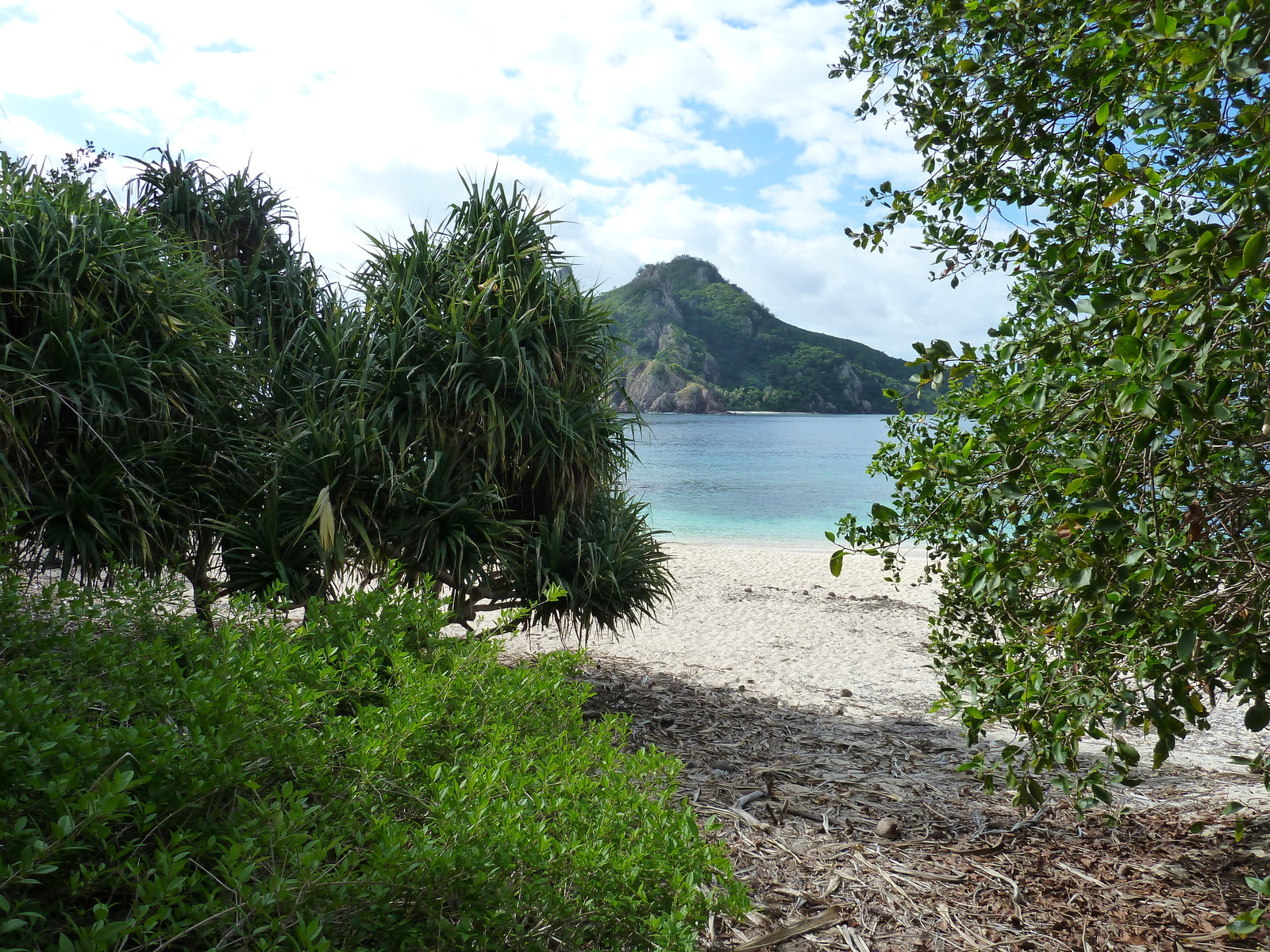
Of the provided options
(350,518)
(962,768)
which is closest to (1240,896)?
(962,768)

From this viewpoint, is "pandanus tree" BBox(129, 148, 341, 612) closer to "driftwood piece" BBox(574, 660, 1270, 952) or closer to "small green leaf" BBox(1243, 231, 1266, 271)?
"driftwood piece" BBox(574, 660, 1270, 952)

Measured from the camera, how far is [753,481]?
4256cm

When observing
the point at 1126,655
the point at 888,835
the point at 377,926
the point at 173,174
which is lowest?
the point at 888,835

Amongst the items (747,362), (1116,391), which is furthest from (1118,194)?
(747,362)

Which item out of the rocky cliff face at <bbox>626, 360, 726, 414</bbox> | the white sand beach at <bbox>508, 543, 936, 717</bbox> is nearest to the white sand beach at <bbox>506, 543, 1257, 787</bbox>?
the white sand beach at <bbox>508, 543, 936, 717</bbox>

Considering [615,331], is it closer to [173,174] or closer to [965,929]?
[173,174]

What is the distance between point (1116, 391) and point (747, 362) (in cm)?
9279

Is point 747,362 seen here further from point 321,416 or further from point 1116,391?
point 1116,391

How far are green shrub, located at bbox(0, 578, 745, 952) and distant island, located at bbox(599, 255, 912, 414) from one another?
86.3 meters

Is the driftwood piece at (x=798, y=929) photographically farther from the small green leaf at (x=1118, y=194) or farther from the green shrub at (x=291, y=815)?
the small green leaf at (x=1118, y=194)

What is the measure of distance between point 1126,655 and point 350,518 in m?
4.24

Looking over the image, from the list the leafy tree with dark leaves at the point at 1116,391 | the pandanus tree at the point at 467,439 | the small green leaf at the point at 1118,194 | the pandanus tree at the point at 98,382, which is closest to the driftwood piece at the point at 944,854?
the leafy tree with dark leaves at the point at 1116,391

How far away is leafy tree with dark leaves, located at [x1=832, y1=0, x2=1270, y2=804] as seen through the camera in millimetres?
1654

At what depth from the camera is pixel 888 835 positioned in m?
4.00
